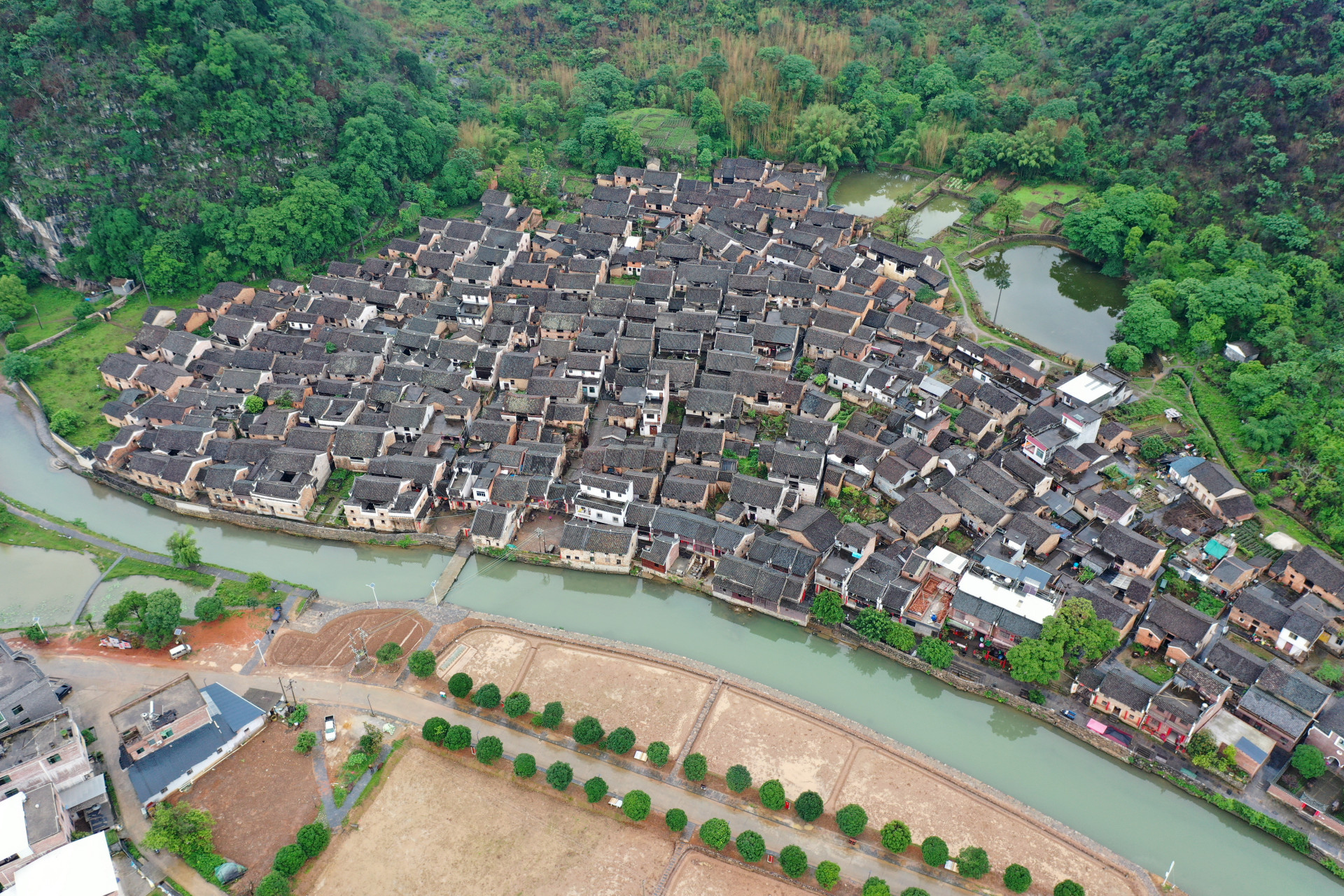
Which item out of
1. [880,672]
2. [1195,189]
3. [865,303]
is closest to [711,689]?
[880,672]

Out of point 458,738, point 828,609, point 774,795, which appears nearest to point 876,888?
point 774,795

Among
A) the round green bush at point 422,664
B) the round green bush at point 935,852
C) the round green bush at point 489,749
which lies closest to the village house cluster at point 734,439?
the round green bush at point 422,664

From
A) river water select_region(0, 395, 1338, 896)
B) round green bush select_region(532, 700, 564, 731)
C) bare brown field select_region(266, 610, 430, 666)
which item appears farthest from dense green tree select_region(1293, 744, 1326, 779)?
bare brown field select_region(266, 610, 430, 666)

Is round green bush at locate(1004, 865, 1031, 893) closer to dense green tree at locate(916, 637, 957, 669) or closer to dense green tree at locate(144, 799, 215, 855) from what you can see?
dense green tree at locate(916, 637, 957, 669)

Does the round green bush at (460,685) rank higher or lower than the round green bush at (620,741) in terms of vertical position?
lower

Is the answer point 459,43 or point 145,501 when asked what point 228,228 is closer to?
point 145,501

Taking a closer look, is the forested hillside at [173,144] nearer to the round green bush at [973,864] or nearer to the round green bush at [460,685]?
the round green bush at [460,685]

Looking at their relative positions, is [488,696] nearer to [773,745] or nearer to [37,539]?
[773,745]
